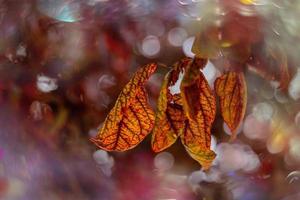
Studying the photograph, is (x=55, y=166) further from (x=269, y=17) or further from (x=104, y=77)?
(x=269, y=17)

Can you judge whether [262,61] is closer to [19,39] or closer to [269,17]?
[269,17]

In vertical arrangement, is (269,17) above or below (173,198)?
above

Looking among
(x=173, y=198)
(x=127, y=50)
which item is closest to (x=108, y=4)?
(x=127, y=50)

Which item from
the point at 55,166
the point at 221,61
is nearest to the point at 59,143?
the point at 55,166
